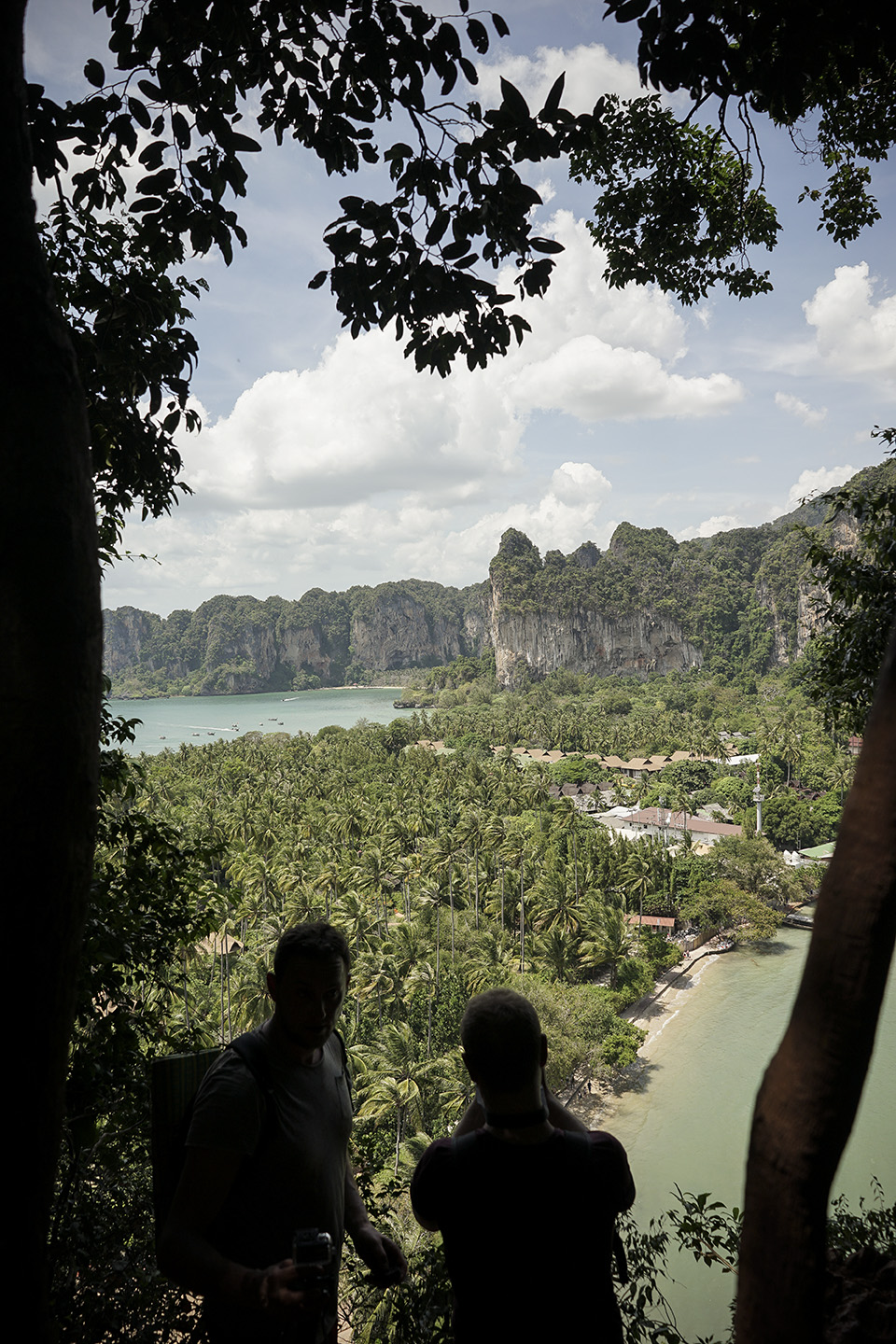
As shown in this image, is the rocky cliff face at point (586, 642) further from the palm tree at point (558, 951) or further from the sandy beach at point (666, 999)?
the palm tree at point (558, 951)

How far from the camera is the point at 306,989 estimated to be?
1.25 meters

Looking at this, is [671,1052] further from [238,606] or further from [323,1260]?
[238,606]

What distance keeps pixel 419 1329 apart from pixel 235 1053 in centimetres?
125

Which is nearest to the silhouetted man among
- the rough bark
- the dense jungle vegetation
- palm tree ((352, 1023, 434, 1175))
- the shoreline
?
the rough bark

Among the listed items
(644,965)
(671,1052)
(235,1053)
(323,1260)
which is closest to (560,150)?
(235,1053)

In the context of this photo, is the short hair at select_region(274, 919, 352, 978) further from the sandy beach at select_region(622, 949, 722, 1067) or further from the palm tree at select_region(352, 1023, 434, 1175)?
the sandy beach at select_region(622, 949, 722, 1067)

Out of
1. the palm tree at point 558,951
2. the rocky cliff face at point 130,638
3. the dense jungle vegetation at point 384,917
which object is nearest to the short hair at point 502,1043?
the dense jungle vegetation at point 384,917

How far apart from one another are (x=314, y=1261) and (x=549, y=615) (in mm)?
76419

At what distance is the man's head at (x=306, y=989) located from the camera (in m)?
1.25

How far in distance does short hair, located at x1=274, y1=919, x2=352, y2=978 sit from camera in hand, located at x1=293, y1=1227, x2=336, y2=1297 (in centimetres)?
35

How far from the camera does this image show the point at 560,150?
1.74 m

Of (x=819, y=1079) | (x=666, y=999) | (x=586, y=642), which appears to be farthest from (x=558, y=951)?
(x=586, y=642)

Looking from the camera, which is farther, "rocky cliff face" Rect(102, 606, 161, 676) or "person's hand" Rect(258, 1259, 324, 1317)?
"rocky cliff face" Rect(102, 606, 161, 676)

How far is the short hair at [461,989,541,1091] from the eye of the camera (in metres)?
1.04
